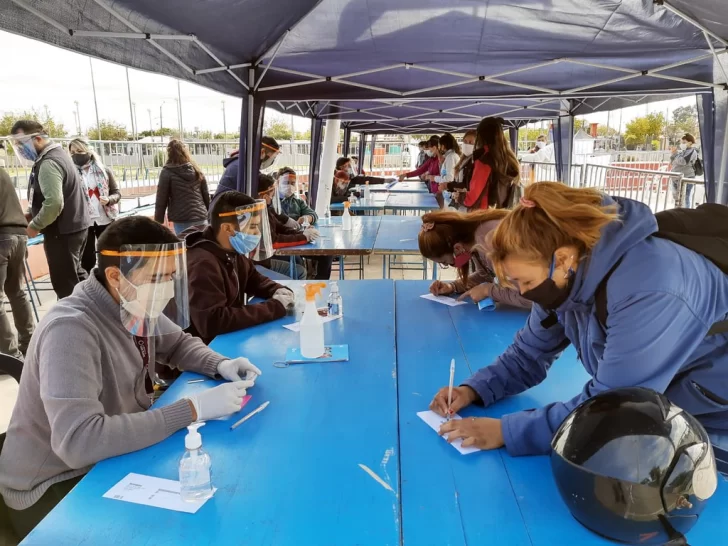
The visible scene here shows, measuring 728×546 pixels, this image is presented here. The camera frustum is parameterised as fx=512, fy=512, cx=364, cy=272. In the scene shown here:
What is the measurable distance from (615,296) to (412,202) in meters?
7.35

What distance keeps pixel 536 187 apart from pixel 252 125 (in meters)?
4.14

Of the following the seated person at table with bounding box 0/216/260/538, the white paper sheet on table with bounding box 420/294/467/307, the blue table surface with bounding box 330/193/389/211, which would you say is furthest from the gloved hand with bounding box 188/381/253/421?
the blue table surface with bounding box 330/193/389/211

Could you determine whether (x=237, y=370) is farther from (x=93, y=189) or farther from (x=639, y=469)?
(x=93, y=189)

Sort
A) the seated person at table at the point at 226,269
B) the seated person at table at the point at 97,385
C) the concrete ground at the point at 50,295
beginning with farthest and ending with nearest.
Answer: the concrete ground at the point at 50,295, the seated person at table at the point at 226,269, the seated person at table at the point at 97,385

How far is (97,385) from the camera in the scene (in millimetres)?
1373

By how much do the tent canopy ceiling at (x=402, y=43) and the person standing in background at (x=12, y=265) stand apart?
129 cm

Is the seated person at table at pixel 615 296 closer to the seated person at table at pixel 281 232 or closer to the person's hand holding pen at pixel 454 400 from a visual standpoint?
the person's hand holding pen at pixel 454 400

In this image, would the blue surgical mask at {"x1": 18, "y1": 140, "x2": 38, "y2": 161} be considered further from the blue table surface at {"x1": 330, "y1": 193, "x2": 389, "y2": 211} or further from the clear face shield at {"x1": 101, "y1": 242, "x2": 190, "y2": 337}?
the blue table surface at {"x1": 330, "y1": 193, "x2": 389, "y2": 211}

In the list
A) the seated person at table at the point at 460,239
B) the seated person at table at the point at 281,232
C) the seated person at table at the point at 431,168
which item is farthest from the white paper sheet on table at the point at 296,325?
the seated person at table at the point at 431,168

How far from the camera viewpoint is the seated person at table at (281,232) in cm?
450

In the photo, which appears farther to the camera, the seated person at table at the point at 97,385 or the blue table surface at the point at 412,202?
the blue table surface at the point at 412,202

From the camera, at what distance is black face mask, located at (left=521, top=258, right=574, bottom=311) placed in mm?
1270

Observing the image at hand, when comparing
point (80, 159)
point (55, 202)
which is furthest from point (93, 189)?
point (55, 202)

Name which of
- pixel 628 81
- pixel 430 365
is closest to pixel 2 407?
pixel 430 365
